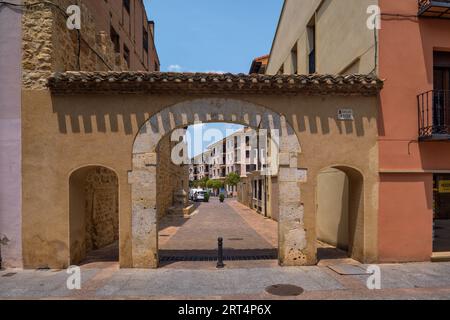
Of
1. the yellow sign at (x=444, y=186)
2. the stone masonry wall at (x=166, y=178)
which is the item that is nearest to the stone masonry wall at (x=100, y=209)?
the stone masonry wall at (x=166, y=178)

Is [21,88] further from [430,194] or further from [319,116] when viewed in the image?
[430,194]

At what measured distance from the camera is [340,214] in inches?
404

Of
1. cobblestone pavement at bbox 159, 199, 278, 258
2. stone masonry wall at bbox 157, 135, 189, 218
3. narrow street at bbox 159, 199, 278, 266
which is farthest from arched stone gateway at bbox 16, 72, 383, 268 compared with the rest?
stone masonry wall at bbox 157, 135, 189, 218

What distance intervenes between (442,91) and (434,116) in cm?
69

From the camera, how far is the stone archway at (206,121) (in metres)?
8.16

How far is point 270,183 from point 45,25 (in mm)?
14422

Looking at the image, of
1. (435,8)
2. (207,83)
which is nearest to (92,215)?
(207,83)

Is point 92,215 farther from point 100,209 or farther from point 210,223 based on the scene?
point 210,223

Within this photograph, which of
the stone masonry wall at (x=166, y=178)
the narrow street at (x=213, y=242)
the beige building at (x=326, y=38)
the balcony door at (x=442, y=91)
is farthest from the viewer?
the stone masonry wall at (x=166, y=178)

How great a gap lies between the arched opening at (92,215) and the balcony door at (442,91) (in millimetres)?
8983

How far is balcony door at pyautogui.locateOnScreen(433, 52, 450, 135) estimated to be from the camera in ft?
28.4

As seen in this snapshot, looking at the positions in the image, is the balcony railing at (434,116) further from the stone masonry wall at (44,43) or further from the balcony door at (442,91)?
the stone masonry wall at (44,43)
